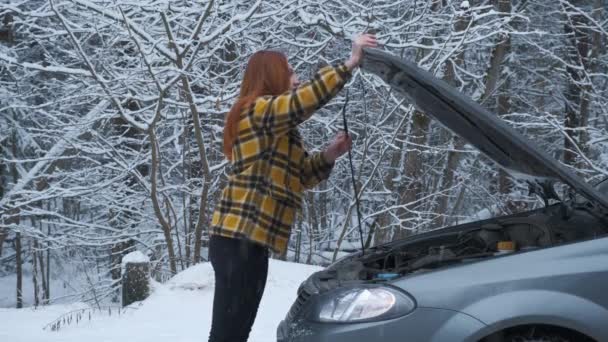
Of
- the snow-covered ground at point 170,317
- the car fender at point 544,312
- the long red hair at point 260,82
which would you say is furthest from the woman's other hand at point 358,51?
the snow-covered ground at point 170,317

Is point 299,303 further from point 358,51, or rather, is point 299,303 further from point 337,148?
point 358,51

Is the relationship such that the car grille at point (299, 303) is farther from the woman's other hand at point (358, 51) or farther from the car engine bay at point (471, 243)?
the woman's other hand at point (358, 51)

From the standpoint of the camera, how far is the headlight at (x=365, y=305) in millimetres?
2602

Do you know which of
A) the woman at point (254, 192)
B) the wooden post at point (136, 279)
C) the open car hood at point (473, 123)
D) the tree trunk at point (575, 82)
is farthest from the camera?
the tree trunk at point (575, 82)

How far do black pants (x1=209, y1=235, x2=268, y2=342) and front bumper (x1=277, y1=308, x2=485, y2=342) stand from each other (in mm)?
494

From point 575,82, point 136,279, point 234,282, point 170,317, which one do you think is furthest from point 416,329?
point 575,82

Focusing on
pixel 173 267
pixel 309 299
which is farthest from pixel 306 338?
pixel 173 267

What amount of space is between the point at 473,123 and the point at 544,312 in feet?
2.86

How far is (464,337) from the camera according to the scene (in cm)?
251

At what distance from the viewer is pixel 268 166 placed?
118 inches

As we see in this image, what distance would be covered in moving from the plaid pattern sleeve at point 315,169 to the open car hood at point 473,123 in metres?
0.48

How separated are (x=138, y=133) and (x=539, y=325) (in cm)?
808

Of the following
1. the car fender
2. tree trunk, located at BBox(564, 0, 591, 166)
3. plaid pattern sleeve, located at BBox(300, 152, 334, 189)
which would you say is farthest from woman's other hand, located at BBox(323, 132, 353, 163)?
tree trunk, located at BBox(564, 0, 591, 166)

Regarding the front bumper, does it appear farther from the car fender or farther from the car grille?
the car grille
